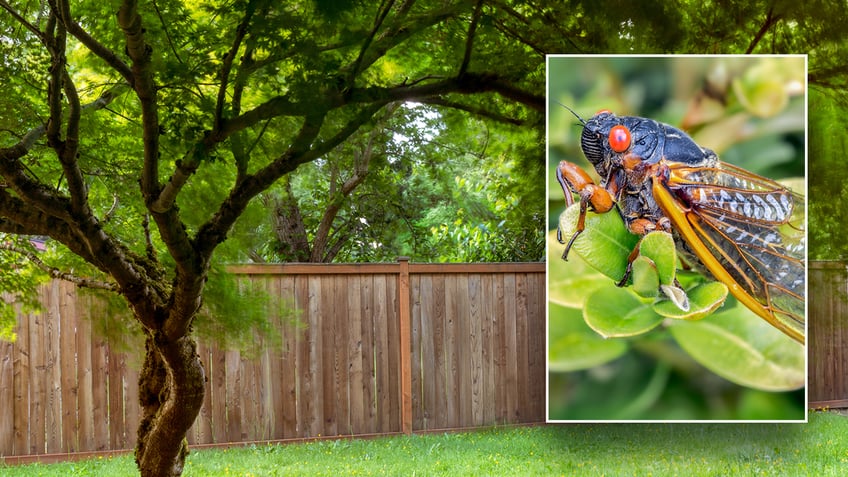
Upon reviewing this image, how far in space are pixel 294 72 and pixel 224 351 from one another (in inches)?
75.6

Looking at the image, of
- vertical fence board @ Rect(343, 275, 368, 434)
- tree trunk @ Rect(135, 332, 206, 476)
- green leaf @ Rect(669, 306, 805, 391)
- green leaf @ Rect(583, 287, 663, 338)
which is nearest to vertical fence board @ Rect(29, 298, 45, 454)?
tree trunk @ Rect(135, 332, 206, 476)

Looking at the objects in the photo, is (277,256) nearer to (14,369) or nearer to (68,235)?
(14,369)

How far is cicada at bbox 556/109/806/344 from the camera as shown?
8.43 feet

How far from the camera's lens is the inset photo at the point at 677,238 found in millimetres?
2578

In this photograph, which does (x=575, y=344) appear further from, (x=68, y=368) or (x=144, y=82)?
(x=68, y=368)

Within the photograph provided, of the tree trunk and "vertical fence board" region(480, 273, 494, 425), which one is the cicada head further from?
"vertical fence board" region(480, 273, 494, 425)

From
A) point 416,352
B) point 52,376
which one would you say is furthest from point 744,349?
point 52,376

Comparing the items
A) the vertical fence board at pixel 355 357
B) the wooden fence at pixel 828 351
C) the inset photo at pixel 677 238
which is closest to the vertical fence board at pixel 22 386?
the vertical fence board at pixel 355 357

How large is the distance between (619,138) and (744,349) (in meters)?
0.73

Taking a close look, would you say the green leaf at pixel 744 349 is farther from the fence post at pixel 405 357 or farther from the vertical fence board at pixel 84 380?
the vertical fence board at pixel 84 380

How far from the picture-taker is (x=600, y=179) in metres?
2.58

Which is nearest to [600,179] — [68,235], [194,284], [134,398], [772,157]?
[772,157]

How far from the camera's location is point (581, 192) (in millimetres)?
2600

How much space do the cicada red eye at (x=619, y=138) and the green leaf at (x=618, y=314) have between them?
0.42 metres
